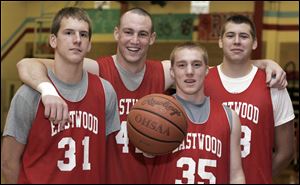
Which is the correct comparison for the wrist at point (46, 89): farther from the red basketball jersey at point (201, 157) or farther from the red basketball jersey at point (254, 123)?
the red basketball jersey at point (254, 123)

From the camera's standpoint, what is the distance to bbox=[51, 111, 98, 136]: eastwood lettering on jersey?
214cm

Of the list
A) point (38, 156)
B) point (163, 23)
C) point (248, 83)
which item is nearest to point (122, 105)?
point (38, 156)

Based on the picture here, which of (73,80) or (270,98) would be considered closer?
(73,80)

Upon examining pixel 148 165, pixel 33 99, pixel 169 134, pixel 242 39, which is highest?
pixel 242 39

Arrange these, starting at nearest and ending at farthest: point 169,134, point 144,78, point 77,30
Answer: point 169,134 < point 77,30 < point 144,78

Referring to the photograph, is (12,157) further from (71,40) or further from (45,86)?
(71,40)

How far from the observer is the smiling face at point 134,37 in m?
2.46

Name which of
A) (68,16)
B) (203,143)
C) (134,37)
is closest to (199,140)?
(203,143)

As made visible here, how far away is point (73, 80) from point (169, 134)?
0.54 meters

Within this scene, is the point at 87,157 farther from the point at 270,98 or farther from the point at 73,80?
the point at 270,98

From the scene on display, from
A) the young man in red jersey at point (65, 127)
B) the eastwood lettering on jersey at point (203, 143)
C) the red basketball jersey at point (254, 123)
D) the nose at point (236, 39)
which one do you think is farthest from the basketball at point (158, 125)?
the nose at point (236, 39)

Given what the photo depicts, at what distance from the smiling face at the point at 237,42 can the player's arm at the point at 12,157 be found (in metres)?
1.17

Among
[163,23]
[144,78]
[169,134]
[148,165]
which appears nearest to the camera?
[169,134]

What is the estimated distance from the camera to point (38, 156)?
214cm
